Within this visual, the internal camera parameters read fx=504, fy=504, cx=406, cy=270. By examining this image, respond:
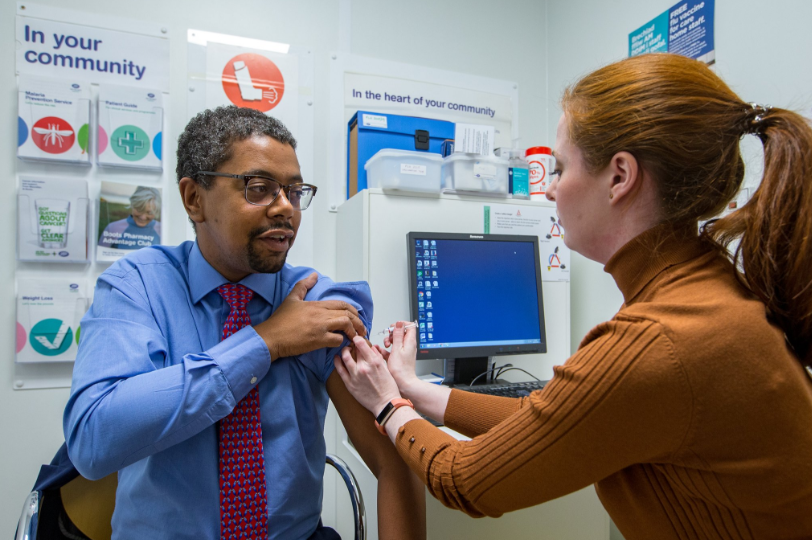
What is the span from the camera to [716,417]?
750mm

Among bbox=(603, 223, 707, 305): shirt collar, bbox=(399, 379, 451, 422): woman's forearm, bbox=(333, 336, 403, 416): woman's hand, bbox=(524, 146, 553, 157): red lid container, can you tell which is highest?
bbox=(524, 146, 553, 157): red lid container

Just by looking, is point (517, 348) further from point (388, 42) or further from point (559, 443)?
point (388, 42)

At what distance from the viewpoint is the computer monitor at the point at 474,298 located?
6.08 ft

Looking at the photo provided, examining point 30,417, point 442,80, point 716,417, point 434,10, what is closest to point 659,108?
point 716,417

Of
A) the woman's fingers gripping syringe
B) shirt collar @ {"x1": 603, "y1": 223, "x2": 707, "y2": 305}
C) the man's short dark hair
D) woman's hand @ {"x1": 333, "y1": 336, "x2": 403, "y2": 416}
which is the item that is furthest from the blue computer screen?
shirt collar @ {"x1": 603, "y1": 223, "x2": 707, "y2": 305}

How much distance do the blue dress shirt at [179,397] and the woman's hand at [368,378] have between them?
0.25ft

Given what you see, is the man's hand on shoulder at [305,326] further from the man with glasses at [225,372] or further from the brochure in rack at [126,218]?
the brochure in rack at [126,218]

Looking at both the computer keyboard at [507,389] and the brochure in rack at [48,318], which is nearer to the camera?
the computer keyboard at [507,389]

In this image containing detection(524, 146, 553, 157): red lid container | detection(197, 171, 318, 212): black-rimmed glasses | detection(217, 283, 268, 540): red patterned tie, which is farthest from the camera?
detection(524, 146, 553, 157): red lid container

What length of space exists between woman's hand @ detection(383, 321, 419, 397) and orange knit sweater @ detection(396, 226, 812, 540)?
1.34ft

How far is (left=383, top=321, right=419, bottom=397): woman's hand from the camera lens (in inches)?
51.3

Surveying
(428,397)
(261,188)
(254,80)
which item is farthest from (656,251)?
(254,80)

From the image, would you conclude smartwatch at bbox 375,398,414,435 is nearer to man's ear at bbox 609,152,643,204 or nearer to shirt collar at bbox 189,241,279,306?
shirt collar at bbox 189,241,279,306

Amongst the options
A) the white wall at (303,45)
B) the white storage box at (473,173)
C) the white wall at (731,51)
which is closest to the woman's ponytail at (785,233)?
the white wall at (731,51)
